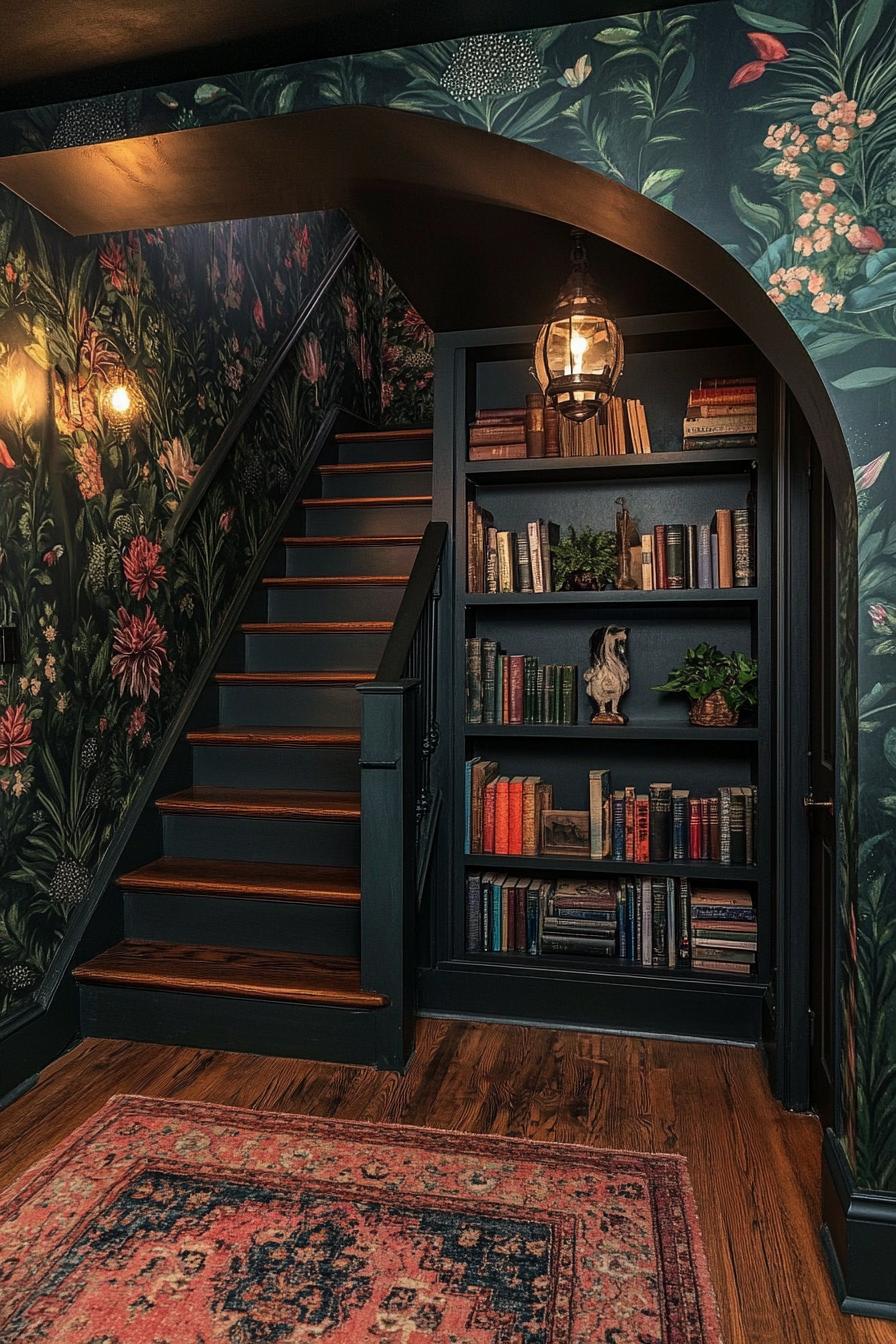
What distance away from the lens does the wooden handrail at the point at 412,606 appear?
2559mm

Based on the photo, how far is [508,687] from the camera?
3045 mm

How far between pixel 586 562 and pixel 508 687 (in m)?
0.49

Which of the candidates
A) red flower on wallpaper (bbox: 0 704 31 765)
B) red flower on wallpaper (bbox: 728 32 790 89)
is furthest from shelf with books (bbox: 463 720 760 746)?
red flower on wallpaper (bbox: 728 32 790 89)

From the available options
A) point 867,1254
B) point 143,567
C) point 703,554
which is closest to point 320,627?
point 143,567

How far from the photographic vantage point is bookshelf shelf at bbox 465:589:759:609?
2793mm

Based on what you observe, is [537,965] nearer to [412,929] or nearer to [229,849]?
[412,929]

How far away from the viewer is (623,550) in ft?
9.76

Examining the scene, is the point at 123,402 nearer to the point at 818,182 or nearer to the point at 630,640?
the point at 630,640

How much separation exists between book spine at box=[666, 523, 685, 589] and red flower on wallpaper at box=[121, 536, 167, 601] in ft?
5.76

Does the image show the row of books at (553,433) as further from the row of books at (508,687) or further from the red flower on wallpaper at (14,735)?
the red flower on wallpaper at (14,735)

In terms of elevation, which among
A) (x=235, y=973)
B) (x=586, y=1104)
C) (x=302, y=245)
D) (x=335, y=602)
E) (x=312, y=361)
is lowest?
(x=586, y=1104)

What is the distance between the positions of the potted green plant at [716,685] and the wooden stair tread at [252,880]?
1.20m

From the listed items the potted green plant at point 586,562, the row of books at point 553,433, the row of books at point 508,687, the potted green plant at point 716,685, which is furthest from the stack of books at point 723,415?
the row of books at point 508,687

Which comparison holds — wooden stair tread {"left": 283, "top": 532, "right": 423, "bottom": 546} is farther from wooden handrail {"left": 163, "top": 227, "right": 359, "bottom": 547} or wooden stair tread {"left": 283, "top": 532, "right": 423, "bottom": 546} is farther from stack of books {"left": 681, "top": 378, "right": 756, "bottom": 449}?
stack of books {"left": 681, "top": 378, "right": 756, "bottom": 449}
